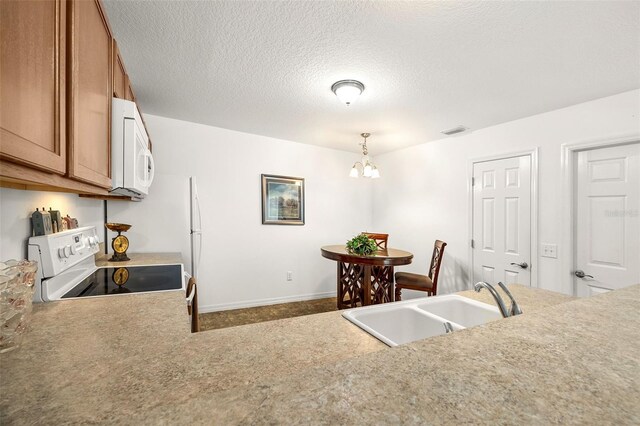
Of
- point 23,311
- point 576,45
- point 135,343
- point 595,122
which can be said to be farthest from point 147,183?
point 595,122

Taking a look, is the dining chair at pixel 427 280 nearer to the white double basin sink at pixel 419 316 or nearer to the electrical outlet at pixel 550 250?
the electrical outlet at pixel 550 250

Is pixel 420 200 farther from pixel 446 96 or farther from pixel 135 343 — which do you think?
pixel 135 343

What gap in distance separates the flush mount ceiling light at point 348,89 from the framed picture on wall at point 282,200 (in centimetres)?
189

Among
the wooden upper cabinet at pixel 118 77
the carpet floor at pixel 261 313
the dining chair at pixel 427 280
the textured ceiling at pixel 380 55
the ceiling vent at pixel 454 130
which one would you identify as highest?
the textured ceiling at pixel 380 55

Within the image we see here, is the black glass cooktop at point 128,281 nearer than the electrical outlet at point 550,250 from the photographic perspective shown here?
Yes

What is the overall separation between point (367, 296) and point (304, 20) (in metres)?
2.65

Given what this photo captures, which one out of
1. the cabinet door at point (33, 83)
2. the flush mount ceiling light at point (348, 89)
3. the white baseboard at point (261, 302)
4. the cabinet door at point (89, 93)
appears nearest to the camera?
the cabinet door at point (33, 83)

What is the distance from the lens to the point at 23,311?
2.84 feet

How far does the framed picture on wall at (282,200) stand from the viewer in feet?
12.7

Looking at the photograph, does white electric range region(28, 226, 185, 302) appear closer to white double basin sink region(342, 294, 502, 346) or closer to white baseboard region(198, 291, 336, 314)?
white double basin sink region(342, 294, 502, 346)

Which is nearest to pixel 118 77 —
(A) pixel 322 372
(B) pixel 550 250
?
(A) pixel 322 372

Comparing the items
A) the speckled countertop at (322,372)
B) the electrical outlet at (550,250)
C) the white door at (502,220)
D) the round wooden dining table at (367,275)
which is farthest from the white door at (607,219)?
the speckled countertop at (322,372)

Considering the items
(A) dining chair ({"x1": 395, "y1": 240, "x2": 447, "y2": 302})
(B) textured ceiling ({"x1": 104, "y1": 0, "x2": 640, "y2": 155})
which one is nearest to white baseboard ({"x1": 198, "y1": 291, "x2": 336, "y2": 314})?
(A) dining chair ({"x1": 395, "y1": 240, "x2": 447, "y2": 302})

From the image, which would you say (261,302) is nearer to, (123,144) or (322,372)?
(123,144)
